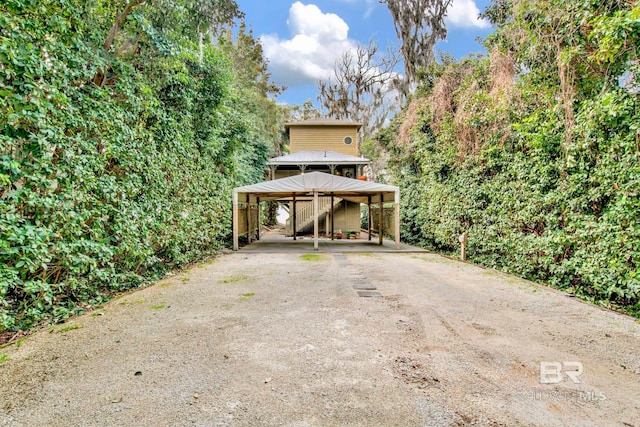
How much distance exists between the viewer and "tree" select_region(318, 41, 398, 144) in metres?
29.4

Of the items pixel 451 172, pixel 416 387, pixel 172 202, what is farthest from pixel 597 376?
pixel 451 172

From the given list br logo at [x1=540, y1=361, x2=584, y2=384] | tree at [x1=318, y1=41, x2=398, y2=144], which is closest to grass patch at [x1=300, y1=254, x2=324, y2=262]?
br logo at [x1=540, y1=361, x2=584, y2=384]

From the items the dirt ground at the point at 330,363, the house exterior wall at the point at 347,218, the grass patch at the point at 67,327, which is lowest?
the dirt ground at the point at 330,363

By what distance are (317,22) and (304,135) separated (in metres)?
13.0

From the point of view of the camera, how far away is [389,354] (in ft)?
9.00

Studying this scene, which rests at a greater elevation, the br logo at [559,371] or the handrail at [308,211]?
the handrail at [308,211]

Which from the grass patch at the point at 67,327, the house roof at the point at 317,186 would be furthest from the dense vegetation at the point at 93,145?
the house roof at the point at 317,186

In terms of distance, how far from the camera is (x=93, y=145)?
3.88 metres

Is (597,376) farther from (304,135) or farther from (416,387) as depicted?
(304,135)

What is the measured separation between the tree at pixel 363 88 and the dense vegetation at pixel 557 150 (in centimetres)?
2186

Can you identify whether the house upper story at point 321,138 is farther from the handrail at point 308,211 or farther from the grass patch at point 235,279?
the grass patch at point 235,279

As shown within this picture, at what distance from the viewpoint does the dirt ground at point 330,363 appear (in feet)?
6.35

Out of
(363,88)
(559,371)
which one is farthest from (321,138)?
(559,371)

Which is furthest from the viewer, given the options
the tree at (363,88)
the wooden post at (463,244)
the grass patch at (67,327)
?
the tree at (363,88)
